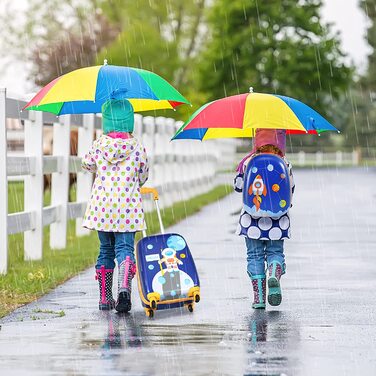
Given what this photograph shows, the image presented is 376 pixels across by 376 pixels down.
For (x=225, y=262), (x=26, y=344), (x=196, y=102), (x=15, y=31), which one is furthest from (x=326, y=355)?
(x=15, y=31)

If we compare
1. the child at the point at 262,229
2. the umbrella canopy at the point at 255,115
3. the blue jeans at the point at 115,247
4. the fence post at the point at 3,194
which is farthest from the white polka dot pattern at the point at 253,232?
the fence post at the point at 3,194

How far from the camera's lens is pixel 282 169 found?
911cm

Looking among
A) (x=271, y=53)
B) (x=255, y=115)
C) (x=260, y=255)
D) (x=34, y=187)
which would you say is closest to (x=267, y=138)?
(x=255, y=115)

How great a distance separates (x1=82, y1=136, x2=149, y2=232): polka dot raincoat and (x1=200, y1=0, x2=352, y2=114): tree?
195 feet

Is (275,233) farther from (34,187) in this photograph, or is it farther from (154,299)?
(34,187)

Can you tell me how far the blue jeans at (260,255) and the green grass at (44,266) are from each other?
174cm

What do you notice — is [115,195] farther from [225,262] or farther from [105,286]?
[225,262]

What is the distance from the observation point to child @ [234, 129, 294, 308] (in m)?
9.11

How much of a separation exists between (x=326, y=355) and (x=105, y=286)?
2.55 m

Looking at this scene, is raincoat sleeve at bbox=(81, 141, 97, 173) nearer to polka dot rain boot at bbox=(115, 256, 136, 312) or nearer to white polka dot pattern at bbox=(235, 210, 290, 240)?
polka dot rain boot at bbox=(115, 256, 136, 312)

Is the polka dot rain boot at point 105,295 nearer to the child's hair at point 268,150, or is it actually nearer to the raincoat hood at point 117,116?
the raincoat hood at point 117,116

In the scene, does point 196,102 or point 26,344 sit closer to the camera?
point 26,344

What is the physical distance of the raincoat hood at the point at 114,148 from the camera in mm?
8836

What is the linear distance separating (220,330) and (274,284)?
1.21 meters
